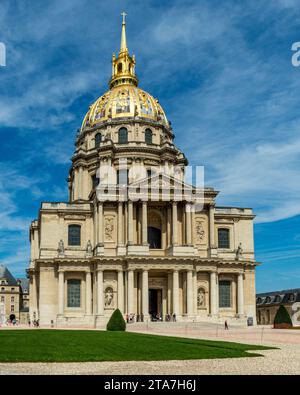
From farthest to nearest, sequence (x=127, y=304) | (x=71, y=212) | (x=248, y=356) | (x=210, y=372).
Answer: (x=71, y=212)
(x=127, y=304)
(x=248, y=356)
(x=210, y=372)

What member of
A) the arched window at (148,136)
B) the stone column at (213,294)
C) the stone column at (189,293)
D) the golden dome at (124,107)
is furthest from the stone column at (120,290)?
the golden dome at (124,107)

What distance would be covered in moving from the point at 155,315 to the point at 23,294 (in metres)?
88.0

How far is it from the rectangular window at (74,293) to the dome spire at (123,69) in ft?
119

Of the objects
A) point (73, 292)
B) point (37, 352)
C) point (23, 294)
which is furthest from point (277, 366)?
point (23, 294)

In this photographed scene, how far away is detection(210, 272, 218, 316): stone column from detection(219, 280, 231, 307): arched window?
226 cm

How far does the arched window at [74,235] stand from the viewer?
2665 inches

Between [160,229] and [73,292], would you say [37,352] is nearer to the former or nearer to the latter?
[73,292]

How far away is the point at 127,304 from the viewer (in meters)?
62.7

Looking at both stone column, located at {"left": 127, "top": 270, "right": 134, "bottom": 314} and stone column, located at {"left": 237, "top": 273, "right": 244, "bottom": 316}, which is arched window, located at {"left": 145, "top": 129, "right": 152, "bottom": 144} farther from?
stone column, located at {"left": 127, "top": 270, "right": 134, "bottom": 314}

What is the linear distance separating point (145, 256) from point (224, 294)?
1197 centimetres

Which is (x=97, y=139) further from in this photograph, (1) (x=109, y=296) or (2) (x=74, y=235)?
(1) (x=109, y=296)

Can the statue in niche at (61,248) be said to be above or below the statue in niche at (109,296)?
above

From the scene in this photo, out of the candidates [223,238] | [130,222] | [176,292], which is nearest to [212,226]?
[223,238]

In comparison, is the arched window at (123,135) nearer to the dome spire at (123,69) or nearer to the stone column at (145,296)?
the dome spire at (123,69)
